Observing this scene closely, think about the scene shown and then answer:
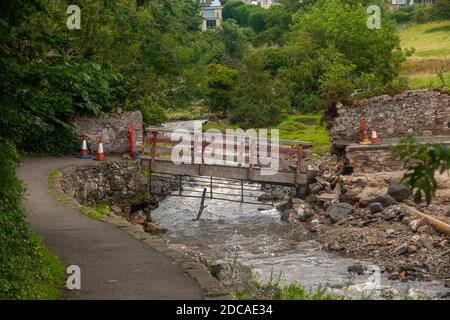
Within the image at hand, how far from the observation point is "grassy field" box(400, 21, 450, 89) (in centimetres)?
5534

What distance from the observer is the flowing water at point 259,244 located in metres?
18.6

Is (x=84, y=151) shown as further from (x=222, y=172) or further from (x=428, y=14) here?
(x=428, y=14)

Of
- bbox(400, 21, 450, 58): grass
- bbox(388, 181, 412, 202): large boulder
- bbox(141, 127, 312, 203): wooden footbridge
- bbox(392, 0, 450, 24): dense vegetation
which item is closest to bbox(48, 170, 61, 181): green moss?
bbox(141, 127, 312, 203): wooden footbridge

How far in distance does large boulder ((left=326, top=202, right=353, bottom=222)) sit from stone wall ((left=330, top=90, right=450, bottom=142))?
640 centimetres

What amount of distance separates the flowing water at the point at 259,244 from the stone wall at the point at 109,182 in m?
1.28

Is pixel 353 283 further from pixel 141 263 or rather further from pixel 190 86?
pixel 190 86

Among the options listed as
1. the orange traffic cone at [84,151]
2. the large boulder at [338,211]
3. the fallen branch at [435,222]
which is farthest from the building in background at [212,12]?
the fallen branch at [435,222]

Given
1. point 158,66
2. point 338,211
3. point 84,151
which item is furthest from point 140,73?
point 338,211

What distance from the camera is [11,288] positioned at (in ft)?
34.1

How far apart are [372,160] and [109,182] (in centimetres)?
993

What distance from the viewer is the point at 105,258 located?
13.5 m

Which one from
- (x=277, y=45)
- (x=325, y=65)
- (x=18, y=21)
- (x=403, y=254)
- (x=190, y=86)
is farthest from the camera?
(x=277, y=45)
